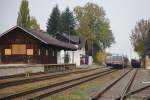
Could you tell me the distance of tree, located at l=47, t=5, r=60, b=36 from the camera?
378 ft

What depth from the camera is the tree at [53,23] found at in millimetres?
115300

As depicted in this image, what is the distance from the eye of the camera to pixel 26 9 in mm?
103125

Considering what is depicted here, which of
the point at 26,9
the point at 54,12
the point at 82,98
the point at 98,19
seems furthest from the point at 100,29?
the point at 82,98

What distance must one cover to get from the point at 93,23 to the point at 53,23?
34.7 ft

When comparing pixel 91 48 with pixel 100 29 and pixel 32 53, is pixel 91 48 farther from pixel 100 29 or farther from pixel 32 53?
pixel 32 53

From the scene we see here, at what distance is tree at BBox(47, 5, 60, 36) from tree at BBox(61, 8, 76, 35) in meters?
6.02

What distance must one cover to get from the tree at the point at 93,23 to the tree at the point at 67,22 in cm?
524

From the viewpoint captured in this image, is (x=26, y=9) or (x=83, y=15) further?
(x=83, y=15)

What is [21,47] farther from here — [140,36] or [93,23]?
[93,23]

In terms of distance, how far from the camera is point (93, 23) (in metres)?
118

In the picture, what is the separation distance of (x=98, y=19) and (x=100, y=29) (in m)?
3.30

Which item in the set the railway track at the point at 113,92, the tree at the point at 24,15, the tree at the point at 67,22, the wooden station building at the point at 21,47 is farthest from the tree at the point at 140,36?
the railway track at the point at 113,92

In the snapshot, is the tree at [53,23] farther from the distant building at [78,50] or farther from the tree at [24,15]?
the tree at [24,15]

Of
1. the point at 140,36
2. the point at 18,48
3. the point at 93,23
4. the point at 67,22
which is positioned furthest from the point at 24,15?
the point at 18,48
